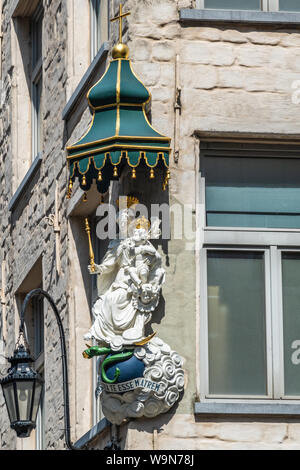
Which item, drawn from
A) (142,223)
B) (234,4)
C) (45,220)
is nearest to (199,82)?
(234,4)

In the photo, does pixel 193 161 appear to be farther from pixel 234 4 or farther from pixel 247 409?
pixel 247 409

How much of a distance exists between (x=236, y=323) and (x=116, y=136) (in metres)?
2.04

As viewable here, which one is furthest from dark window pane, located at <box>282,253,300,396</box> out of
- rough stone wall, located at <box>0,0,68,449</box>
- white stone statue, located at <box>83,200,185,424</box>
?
rough stone wall, located at <box>0,0,68,449</box>

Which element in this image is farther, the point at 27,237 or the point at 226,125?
the point at 27,237

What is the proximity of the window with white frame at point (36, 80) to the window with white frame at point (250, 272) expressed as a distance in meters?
5.89

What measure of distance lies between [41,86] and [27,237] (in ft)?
6.48

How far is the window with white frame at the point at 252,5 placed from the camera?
56.2 feet

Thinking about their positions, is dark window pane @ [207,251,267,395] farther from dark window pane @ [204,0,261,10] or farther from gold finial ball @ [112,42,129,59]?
dark window pane @ [204,0,261,10]

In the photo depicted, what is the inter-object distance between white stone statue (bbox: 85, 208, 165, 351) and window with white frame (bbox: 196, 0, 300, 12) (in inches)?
89.4

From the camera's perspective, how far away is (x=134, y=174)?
16.0 m

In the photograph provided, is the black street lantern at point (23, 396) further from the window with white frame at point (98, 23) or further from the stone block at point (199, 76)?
the window with white frame at point (98, 23)

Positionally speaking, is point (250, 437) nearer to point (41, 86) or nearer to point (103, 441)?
point (103, 441)

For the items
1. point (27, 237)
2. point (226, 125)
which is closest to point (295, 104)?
point (226, 125)

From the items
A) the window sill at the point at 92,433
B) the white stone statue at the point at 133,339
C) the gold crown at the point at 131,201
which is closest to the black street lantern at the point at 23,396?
the window sill at the point at 92,433
